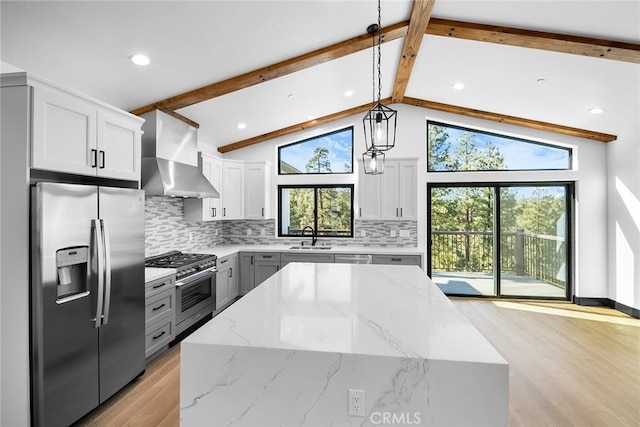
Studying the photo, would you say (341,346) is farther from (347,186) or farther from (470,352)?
(347,186)

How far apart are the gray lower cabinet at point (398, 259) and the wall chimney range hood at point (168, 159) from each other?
256 centimetres

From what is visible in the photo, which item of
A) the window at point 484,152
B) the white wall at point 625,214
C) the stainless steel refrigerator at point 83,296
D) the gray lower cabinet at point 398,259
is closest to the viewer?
the stainless steel refrigerator at point 83,296

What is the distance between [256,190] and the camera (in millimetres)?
5410

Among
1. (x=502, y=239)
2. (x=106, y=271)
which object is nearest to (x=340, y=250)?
(x=502, y=239)

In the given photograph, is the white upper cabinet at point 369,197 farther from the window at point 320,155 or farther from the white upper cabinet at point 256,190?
the white upper cabinet at point 256,190

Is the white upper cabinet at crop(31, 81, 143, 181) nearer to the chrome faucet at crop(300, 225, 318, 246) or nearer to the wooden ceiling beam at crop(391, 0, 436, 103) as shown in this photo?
the wooden ceiling beam at crop(391, 0, 436, 103)

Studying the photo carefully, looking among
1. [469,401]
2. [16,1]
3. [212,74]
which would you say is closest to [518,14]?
[212,74]

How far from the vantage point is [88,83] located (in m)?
2.89

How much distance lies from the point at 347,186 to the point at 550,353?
352cm

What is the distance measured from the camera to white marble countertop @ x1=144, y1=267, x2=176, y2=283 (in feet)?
9.77

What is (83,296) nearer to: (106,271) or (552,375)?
(106,271)

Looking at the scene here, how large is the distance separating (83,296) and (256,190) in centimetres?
340


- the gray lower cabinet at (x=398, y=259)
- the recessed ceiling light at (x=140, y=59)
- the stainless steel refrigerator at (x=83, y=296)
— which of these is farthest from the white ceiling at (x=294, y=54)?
the gray lower cabinet at (x=398, y=259)

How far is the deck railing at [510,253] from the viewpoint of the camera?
5.21 meters
